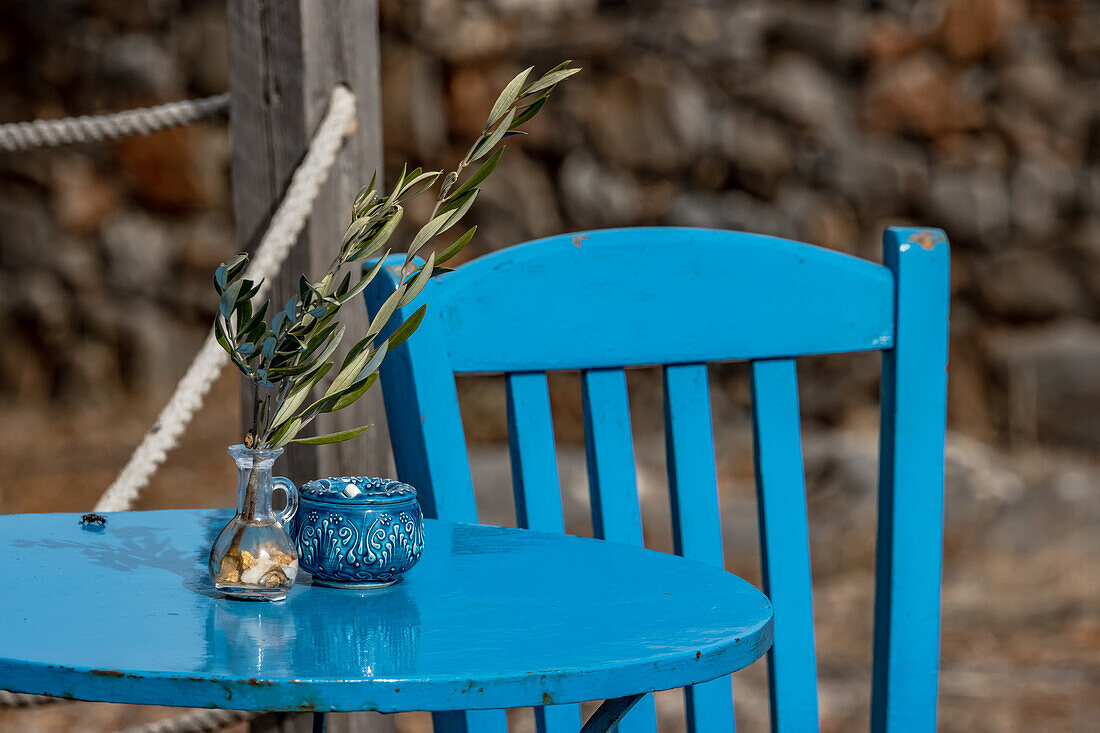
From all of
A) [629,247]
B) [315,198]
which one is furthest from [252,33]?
[629,247]

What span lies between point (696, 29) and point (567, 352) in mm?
2588

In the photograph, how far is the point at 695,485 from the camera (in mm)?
1095

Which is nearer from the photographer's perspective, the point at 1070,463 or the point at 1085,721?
the point at 1085,721

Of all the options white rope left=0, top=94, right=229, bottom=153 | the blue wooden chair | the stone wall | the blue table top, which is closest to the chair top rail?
the blue wooden chair

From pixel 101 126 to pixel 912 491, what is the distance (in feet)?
3.52

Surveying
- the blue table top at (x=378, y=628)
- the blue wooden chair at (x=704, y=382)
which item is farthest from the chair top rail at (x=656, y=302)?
the blue table top at (x=378, y=628)

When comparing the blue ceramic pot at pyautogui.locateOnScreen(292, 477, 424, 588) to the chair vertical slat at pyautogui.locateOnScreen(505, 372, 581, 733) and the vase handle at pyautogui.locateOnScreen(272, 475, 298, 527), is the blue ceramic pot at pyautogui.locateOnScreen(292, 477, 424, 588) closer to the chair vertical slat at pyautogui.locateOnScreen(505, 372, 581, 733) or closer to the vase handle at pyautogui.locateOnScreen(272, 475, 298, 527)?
the vase handle at pyautogui.locateOnScreen(272, 475, 298, 527)

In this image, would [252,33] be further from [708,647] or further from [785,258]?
[708,647]

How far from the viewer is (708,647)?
0.69 m

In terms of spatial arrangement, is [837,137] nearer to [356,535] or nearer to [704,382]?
[704,382]

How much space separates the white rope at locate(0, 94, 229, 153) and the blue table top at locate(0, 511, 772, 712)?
2.51ft

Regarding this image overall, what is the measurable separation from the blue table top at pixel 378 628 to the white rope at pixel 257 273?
0.35 meters

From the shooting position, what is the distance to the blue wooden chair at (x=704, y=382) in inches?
42.0

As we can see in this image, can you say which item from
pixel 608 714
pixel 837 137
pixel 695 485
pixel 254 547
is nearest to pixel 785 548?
pixel 695 485
